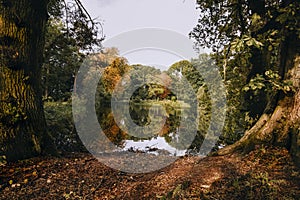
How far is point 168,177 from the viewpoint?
10.2ft

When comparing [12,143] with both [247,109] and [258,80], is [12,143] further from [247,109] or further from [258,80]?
[247,109]

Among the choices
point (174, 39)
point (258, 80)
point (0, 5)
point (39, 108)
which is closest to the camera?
point (258, 80)

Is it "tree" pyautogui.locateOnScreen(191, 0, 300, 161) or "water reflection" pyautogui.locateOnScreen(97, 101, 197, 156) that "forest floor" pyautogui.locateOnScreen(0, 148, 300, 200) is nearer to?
"tree" pyautogui.locateOnScreen(191, 0, 300, 161)

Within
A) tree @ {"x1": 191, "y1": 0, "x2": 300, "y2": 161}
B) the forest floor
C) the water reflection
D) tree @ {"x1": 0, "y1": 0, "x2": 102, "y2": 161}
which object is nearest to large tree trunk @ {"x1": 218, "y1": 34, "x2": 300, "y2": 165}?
tree @ {"x1": 191, "y1": 0, "x2": 300, "y2": 161}

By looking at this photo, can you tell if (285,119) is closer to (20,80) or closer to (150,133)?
(20,80)

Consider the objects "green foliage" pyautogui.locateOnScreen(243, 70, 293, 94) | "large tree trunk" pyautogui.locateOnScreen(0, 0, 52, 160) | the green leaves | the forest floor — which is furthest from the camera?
"large tree trunk" pyautogui.locateOnScreen(0, 0, 52, 160)

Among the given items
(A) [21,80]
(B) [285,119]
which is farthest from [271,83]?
(A) [21,80]

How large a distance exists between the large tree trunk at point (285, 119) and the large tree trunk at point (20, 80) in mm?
3293

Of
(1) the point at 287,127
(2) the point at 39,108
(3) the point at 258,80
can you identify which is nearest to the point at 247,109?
(1) the point at 287,127

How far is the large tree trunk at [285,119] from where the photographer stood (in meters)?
3.12

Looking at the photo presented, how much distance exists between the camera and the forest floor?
243cm

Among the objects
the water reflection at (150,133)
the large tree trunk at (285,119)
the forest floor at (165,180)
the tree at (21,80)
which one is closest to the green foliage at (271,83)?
the large tree trunk at (285,119)

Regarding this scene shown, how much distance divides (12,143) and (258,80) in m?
3.70

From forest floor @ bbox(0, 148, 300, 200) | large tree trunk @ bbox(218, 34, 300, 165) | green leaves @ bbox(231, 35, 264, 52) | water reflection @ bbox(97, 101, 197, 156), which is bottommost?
water reflection @ bbox(97, 101, 197, 156)
